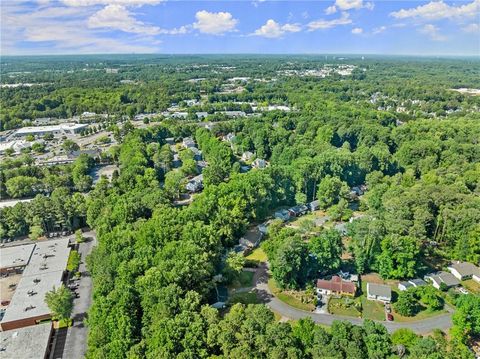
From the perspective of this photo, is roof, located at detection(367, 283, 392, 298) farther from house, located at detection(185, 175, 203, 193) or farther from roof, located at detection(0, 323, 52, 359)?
house, located at detection(185, 175, 203, 193)

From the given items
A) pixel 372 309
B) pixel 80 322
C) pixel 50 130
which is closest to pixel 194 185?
pixel 80 322

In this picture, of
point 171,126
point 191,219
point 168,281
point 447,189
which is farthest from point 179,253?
point 171,126

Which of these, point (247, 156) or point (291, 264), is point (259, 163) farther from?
point (291, 264)

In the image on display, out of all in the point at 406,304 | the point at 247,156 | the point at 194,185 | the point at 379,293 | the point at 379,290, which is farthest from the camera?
the point at 247,156

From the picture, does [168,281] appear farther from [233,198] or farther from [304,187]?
[304,187]

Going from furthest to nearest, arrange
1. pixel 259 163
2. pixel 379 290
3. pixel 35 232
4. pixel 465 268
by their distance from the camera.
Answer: pixel 259 163
pixel 35 232
pixel 465 268
pixel 379 290

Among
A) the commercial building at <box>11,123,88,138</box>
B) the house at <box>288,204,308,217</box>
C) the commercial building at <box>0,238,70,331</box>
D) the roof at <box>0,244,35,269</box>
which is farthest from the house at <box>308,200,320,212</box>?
the commercial building at <box>11,123,88,138</box>
